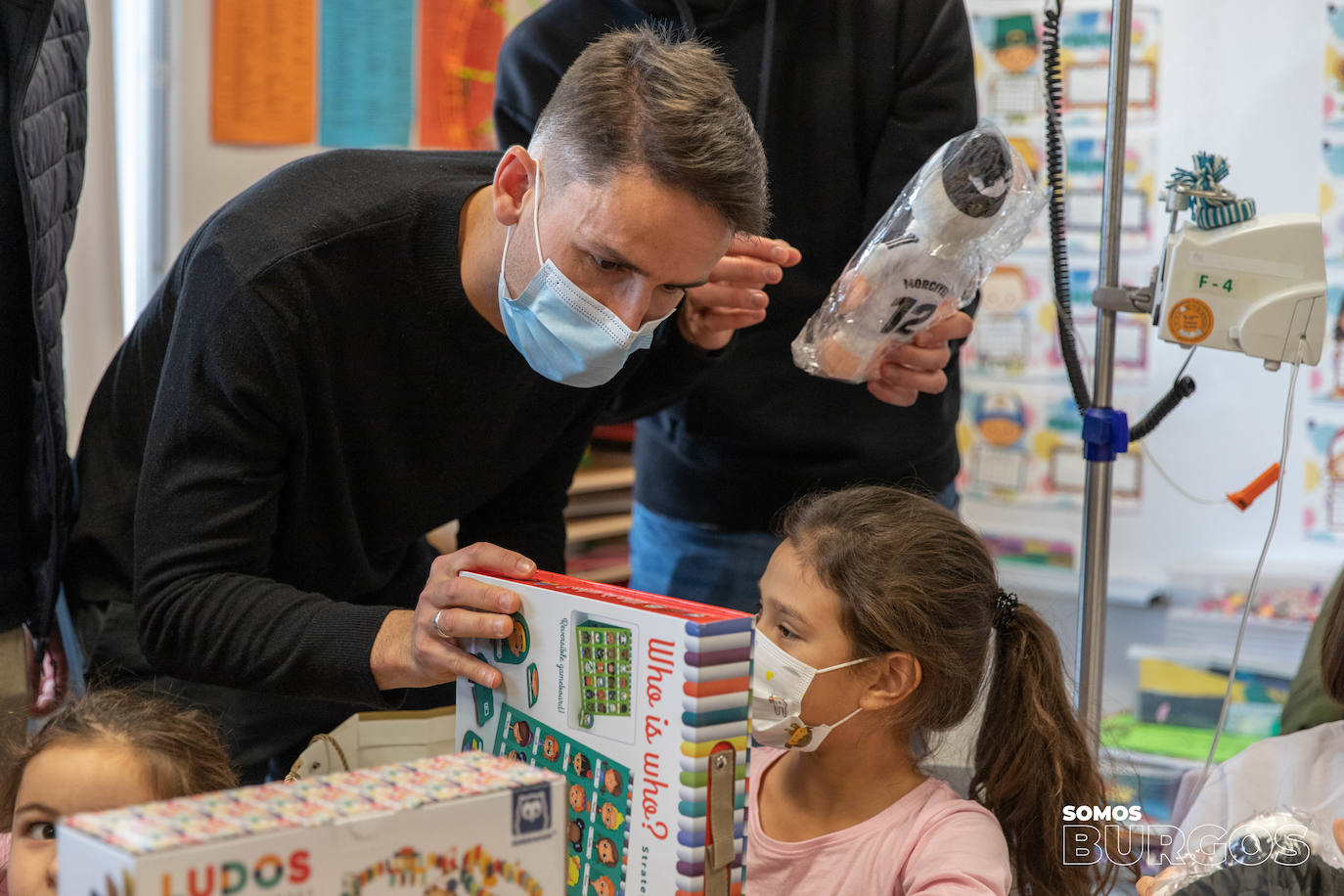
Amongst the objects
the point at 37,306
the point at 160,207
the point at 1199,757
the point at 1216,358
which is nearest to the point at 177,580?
the point at 37,306

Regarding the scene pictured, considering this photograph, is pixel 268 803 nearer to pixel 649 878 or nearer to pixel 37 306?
pixel 649 878

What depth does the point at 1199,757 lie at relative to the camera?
2.65 m

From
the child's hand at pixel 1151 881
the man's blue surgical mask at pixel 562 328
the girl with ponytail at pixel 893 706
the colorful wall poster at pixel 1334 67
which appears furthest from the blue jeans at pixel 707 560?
the colorful wall poster at pixel 1334 67

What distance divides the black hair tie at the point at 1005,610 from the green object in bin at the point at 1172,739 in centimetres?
131

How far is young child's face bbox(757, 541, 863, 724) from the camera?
4.47ft

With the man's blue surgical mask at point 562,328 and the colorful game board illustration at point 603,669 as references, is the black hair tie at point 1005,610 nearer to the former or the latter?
the man's blue surgical mask at point 562,328

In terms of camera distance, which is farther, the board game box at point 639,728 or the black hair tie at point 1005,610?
the black hair tie at point 1005,610

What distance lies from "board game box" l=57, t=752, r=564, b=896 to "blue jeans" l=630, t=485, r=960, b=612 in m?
1.05

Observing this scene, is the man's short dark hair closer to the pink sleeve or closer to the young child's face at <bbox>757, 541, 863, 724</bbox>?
the young child's face at <bbox>757, 541, 863, 724</bbox>

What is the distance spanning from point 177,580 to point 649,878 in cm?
58

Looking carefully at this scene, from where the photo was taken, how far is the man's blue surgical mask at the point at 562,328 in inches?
47.8

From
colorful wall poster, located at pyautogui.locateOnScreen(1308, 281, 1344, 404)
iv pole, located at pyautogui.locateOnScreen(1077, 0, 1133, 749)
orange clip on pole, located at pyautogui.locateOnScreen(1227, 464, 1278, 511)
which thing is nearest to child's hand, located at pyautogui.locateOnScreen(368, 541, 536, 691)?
iv pole, located at pyautogui.locateOnScreen(1077, 0, 1133, 749)

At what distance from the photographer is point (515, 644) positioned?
96 centimetres

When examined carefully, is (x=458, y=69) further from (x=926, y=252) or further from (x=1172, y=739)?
(x=1172, y=739)
